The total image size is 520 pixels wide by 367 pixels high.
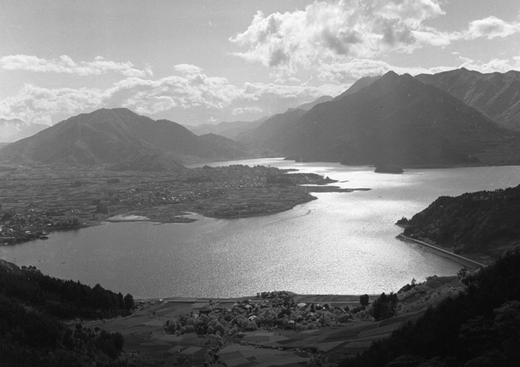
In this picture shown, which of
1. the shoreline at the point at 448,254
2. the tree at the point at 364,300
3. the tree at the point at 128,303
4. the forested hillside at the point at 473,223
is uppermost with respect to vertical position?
the forested hillside at the point at 473,223

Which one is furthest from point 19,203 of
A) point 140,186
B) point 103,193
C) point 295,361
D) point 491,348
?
point 491,348

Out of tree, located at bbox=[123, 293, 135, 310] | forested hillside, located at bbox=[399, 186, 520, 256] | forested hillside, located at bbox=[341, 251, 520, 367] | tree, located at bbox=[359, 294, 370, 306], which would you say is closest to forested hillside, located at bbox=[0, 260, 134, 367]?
tree, located at bbox=[123, 293, 135, 310]

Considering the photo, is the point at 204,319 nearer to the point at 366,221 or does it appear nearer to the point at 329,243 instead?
the point at 329,243

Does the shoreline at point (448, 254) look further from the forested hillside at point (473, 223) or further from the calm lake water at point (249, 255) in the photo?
the calm lake water at point (249, 255)

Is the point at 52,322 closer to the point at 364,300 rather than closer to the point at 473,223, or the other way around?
the point at 364,300

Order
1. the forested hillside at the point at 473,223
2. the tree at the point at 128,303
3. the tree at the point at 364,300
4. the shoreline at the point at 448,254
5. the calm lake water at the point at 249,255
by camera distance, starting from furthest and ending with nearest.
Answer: the forested hillside at the point at 473,223 → the shoreline at the point at 448,254 → the calm lake water at the point at 249,255 → the tree at the point at 128,303 → the tree at the point at 364,300

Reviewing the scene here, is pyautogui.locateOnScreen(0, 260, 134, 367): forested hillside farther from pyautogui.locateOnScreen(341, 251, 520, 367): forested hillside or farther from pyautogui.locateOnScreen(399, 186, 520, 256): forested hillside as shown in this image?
pyautogui.locateOnScreen(399, 186, 520, 256): forested hillside

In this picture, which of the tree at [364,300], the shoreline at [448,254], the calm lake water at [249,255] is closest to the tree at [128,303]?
the calm lake water at [249,255]
